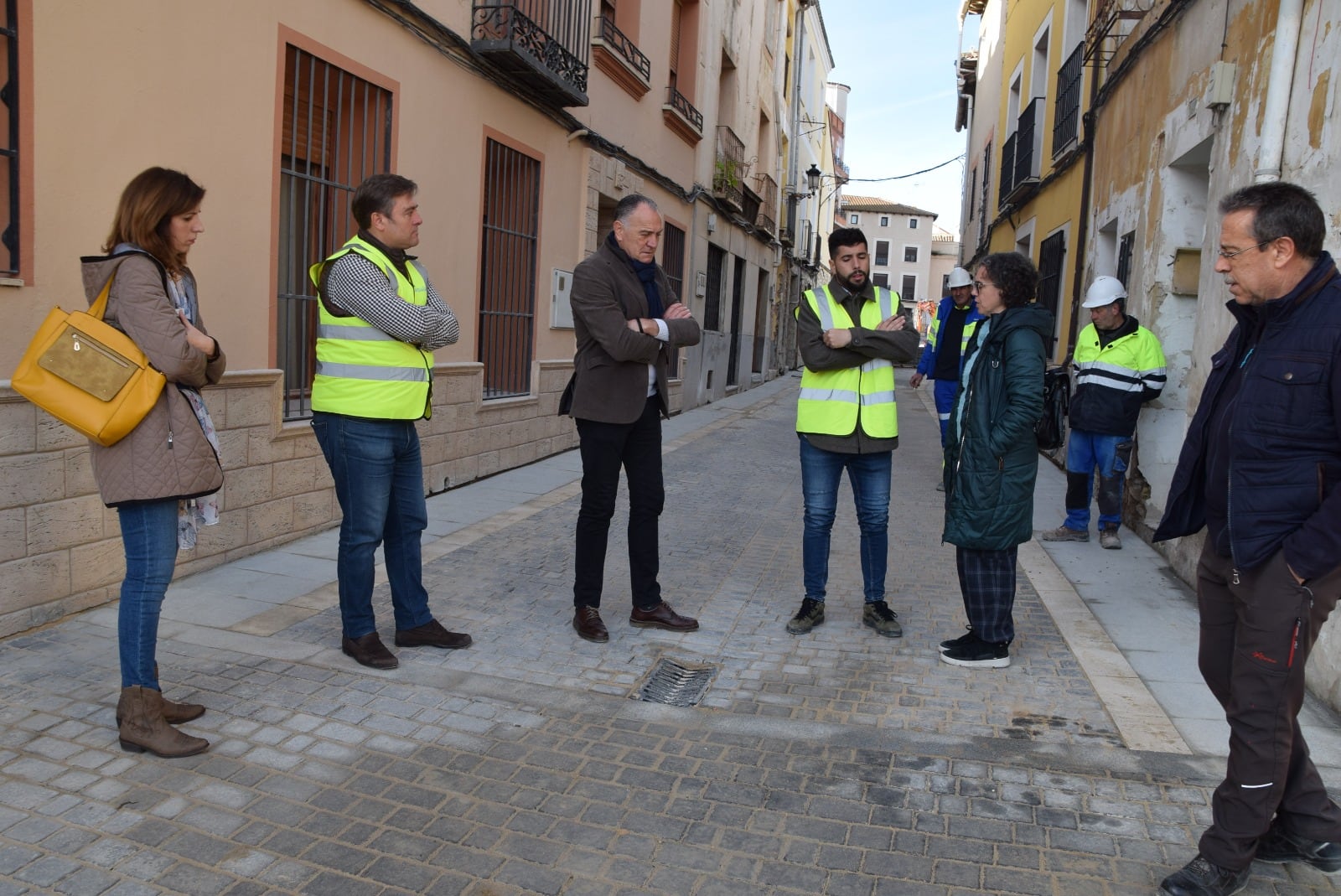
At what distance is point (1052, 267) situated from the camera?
1200 centimetres

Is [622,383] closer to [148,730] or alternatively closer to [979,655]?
[979,655]

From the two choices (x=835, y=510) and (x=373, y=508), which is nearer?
(x=373, y=508)

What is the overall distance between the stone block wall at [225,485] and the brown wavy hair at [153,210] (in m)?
1.37

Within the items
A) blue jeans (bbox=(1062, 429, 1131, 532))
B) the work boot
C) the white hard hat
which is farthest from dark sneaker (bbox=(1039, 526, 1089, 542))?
the work boot

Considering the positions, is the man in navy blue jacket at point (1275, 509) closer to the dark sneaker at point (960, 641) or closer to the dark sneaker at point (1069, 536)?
the dark sneaker at point (960, 641)

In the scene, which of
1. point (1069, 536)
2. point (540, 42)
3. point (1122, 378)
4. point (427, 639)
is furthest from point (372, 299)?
point (540, 42)

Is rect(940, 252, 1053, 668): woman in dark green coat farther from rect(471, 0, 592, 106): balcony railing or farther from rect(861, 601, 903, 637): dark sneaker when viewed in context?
rect(471, 0, 592, 106): balcony railing

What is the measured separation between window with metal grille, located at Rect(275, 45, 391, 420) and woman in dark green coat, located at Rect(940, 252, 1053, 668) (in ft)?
12.4

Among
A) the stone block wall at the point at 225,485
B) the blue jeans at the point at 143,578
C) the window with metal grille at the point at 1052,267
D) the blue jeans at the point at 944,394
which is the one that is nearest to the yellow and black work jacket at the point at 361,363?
the blue jeans at the point at 143,578

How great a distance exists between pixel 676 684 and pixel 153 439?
2.07m

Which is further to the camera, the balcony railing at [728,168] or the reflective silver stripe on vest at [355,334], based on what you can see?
the balcony railing at [728,168]

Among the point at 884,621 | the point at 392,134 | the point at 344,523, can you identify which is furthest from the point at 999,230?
the point at 344,523

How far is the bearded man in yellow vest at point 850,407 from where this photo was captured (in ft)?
14.7

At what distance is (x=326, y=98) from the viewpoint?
20.3 ft
